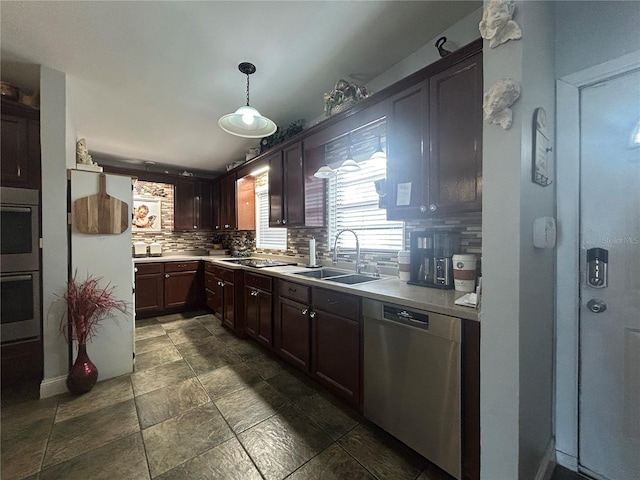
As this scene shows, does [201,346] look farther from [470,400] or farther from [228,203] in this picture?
[470,400]

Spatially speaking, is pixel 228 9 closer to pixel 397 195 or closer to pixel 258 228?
pixel 397 195

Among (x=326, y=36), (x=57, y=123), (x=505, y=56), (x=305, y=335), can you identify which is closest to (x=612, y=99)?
(x=505, y=56)

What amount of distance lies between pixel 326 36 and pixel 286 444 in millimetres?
2684

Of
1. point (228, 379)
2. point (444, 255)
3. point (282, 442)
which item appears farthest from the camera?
point (228, 379)

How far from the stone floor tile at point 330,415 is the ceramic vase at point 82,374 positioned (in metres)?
1.70

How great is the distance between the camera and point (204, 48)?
6.35 feet

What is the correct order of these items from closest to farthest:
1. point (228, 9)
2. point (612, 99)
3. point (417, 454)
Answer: point (612, 99) < point (417, 454) < point (228, 9)

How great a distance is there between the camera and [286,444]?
155cm

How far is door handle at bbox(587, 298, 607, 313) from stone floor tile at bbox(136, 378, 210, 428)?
251 centimetres

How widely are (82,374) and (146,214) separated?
3.16 metres

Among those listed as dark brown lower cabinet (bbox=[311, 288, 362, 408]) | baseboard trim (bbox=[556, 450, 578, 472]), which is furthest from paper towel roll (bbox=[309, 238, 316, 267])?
baseboard trim (bbox=[556, 450, 578, 472])

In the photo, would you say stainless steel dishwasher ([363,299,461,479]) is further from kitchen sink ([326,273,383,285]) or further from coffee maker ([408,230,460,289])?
kitchen sink ([326,273,383,285])

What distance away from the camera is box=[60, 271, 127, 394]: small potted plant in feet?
6.82

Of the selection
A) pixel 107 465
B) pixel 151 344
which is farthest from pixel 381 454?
pixel 151 344
